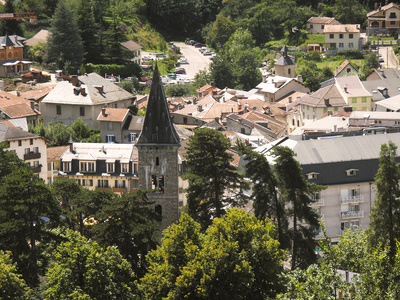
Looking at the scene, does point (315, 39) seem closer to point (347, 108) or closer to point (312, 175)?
point (347, 108)

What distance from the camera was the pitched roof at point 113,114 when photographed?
355 feet

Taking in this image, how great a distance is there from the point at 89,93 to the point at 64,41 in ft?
66.4

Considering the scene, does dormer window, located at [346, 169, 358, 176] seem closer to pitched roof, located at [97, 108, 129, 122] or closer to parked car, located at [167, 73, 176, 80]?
pitched roof, located at [97, 108, 129, 122]

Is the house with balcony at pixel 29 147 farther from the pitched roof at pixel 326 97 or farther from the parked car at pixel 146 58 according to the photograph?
the parked car at pixel 146 58

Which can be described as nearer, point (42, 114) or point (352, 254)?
point (352, 254)

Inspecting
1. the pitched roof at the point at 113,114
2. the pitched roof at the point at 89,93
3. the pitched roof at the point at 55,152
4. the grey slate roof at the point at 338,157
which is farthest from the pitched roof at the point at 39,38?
the grey slate roof at the point at 338,157

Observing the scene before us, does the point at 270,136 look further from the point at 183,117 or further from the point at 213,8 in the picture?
the point at 213,8

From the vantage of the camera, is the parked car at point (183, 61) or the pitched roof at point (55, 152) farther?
the parked car at point (183, 61)

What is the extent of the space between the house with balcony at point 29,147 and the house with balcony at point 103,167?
5.50 ft

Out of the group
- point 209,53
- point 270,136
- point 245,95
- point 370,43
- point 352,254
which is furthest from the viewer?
point 209,53

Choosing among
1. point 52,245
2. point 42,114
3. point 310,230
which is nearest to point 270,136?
point 42,114

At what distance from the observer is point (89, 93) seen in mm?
117062

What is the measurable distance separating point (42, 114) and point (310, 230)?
5789 cm

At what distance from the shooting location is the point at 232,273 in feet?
173
